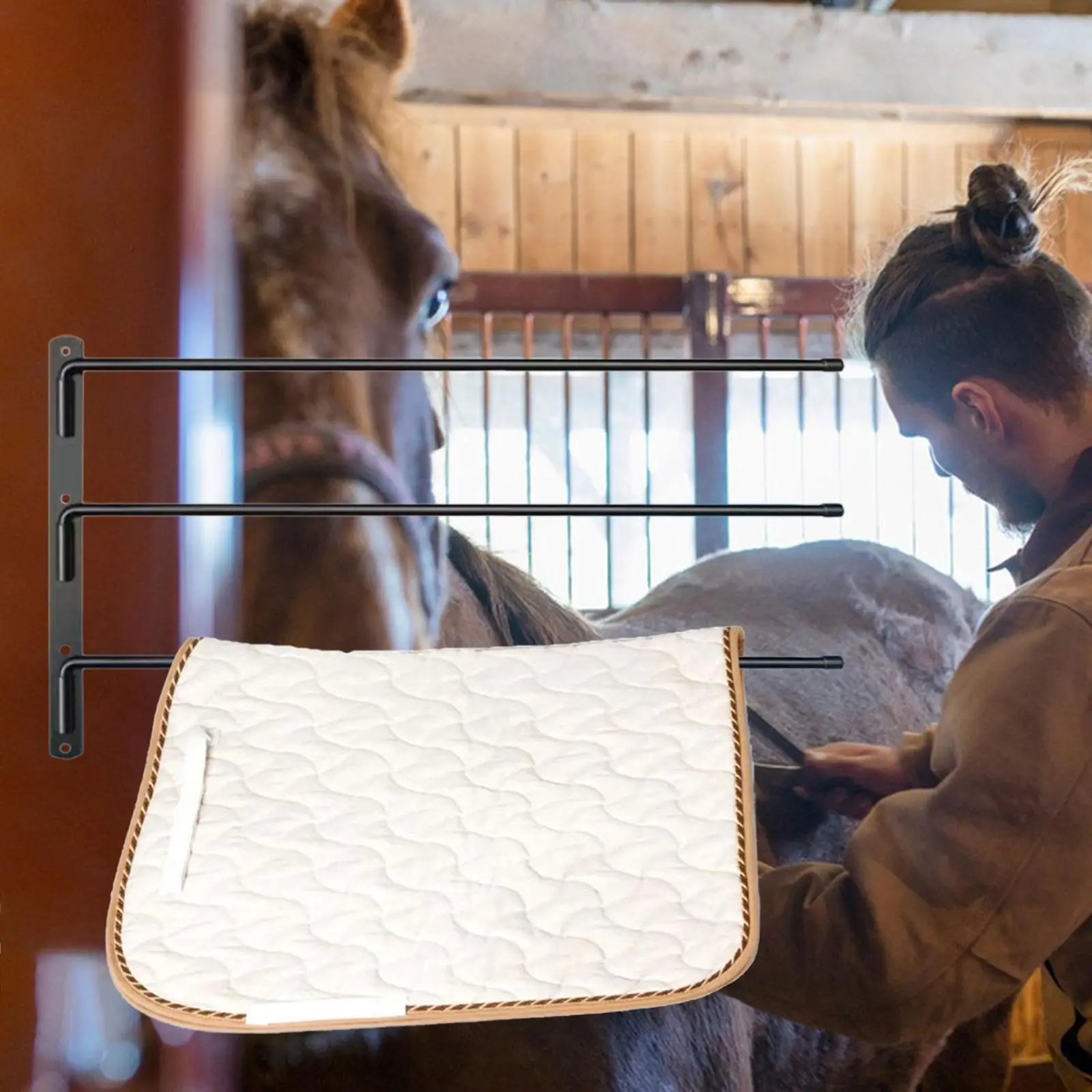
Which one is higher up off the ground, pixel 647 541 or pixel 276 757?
pixel 647 541

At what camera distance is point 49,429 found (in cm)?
70

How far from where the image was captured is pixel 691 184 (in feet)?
2.77

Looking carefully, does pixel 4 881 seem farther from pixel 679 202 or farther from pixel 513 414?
pixel 679 202

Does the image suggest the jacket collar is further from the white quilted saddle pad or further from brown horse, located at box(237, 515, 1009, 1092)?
the white quilted saddle pad

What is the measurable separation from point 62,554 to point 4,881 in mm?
234

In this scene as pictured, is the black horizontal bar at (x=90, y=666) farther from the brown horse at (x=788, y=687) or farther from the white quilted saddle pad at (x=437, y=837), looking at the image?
the brown horse at (x=788, y=687)

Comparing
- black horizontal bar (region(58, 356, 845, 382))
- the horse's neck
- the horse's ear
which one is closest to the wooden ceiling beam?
the horse's ear

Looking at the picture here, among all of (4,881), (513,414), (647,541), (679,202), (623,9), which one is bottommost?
(4,881)

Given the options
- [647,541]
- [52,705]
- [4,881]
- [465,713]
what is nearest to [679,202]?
[647,541]

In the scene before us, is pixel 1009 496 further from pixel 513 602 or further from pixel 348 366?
pixel 348 366

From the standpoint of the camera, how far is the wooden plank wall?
2.72 ft

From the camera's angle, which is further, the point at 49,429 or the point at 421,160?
the point at 421,160

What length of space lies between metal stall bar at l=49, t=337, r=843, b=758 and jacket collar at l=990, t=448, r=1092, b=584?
228 mm

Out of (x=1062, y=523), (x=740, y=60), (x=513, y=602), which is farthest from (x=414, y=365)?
(x=1062, y=523)
